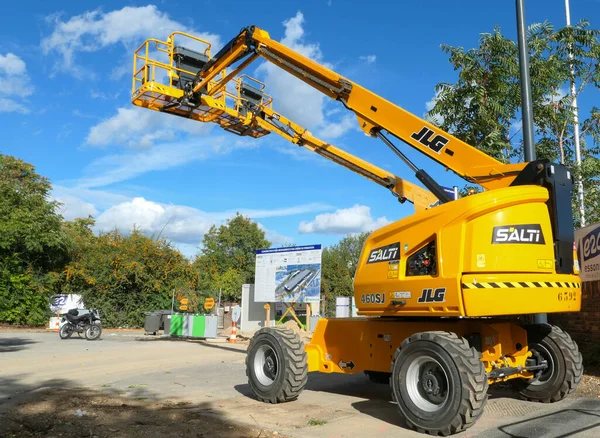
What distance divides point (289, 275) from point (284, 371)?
12.1 meters

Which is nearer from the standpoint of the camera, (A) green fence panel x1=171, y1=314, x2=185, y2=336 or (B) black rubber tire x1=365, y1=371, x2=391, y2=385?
(B) black rubber tire x1=365, y1=371, x2=391, y2=385

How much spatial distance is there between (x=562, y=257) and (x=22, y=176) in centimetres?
3363

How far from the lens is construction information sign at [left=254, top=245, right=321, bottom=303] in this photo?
1966cm

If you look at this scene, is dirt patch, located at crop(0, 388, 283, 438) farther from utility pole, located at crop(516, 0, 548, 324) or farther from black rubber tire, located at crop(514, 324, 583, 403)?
utility pole, located at crop(516, 0, 548, 324)

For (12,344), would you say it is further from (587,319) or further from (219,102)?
(587,319)

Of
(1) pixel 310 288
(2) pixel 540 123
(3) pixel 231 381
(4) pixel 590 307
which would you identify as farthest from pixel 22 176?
(4) pixel 590 307

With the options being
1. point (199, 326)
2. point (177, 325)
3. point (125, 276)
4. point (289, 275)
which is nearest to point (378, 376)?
point (289, 275)

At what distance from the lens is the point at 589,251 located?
10586mm

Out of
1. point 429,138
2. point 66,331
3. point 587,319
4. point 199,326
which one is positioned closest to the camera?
point 429,138

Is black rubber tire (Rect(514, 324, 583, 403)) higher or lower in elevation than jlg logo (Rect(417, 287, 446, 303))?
lower

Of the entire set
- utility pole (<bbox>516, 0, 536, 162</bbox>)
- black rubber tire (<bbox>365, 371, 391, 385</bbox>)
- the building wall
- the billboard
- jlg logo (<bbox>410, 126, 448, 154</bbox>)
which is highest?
utility pole (<bbox>516, 0, 536, 162</bbox>)

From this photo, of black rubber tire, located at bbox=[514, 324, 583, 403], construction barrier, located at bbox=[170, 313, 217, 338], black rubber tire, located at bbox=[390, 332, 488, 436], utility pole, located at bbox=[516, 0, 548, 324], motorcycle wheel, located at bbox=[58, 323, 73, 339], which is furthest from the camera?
construction barrier, located at bbox=[170, 313, 217, 338]

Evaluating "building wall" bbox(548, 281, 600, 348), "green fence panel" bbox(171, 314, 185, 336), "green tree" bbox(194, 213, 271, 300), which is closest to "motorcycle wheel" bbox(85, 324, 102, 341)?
"green fence panel" bbox(171, 314, 185, 336)

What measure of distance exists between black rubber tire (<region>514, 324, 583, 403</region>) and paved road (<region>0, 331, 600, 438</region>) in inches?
8.7
